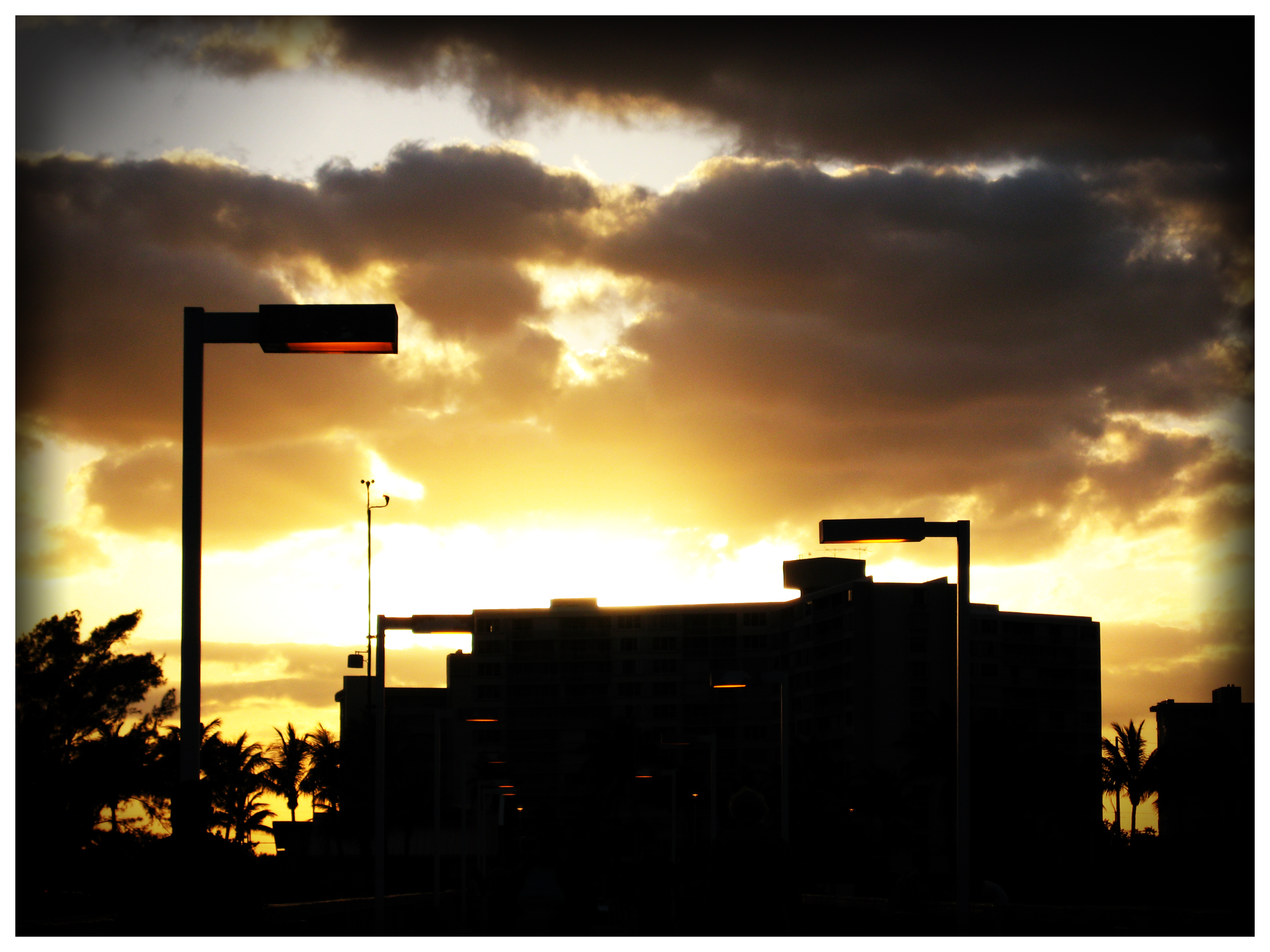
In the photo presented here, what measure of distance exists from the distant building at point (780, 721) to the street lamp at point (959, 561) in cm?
6939

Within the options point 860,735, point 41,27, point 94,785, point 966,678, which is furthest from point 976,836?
point 41,27

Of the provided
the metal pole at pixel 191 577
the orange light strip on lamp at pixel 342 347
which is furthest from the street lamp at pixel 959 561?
the metal pole at pixel 191 577

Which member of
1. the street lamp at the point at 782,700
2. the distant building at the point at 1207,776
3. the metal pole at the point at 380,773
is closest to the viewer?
the metal pole at the point at 380,773

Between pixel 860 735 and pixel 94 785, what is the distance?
266ft

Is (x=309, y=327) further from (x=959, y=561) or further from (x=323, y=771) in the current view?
(x=323, y=771)

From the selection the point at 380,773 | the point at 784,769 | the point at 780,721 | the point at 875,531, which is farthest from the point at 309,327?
the point at 780,721

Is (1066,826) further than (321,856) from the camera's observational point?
No

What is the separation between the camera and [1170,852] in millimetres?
77500

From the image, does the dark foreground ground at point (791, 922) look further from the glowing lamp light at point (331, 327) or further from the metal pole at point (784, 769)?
the metal pole at point (784, 769)

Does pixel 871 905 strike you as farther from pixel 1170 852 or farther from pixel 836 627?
pixel 836 627

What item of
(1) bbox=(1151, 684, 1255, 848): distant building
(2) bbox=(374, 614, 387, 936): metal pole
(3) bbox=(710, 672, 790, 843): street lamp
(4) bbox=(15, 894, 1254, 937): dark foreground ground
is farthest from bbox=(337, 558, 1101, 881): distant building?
(4) bbox=(15, 894, 1254, 937): dark foreground ground

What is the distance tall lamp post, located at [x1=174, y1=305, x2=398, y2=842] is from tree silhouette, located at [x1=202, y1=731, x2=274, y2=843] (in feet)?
278

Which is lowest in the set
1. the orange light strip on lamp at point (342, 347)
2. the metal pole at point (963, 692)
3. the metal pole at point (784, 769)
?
the metal pole at point (784, 769)

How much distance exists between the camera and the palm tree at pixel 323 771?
9944cm
